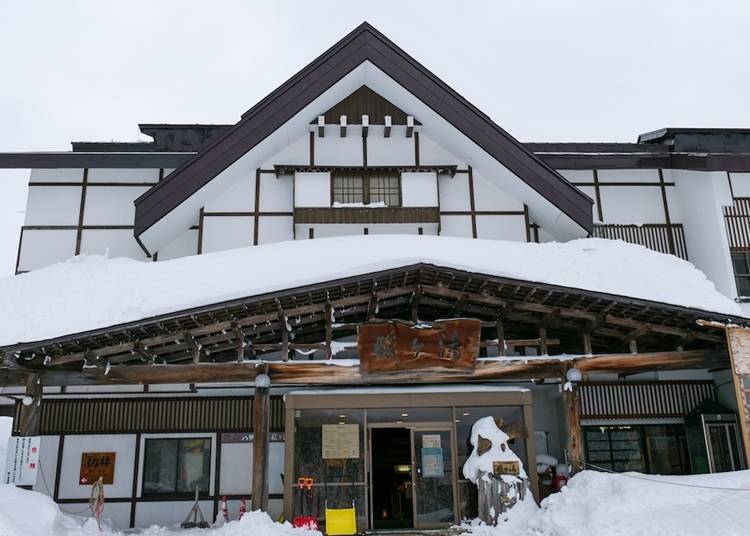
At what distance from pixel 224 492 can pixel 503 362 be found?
674 cm

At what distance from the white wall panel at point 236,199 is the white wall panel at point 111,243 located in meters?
2.07

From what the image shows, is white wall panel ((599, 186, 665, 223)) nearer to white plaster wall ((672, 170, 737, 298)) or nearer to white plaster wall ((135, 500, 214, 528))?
white plaster wall ((672, 170, 737, 298))

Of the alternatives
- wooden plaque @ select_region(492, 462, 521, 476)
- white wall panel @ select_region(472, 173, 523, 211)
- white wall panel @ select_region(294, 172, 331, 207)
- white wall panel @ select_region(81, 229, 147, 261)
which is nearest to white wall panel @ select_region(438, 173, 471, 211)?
white wall panel @ select_region(472, 173, 523, 211)

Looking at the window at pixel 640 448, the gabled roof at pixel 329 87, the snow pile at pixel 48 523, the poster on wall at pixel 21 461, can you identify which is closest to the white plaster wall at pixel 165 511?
the snow pile at pixel 48 523

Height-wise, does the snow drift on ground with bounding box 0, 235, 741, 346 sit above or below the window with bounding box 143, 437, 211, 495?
above

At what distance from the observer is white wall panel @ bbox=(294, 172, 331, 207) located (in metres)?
15.7

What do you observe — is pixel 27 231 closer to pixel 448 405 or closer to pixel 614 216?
pixel 448 405

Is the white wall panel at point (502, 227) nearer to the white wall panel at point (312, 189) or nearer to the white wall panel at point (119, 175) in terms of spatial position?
the white wall panel at point (312, 189)

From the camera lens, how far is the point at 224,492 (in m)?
14.4

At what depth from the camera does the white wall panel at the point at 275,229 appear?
15.7 meters

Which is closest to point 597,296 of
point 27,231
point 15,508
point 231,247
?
point 231,247

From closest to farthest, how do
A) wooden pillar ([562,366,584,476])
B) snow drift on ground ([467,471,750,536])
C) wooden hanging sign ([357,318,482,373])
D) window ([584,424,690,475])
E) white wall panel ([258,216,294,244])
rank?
1. snow drift on ground ([467,471,750,536])
2. wooden pillar ([562,366,584,476])
3. wooden hanging sign ([357,318,482,373])
4. window ([584,424,690,475])
5. white wall panel ([258,216,294,244])

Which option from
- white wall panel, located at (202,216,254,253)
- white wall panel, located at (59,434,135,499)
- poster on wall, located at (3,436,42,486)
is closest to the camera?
poster on wall, located at (3,436,42,486)

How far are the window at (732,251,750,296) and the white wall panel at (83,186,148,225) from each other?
14.7 m
